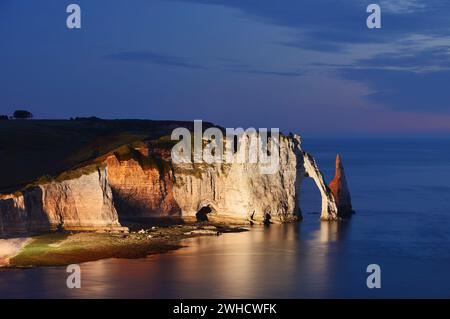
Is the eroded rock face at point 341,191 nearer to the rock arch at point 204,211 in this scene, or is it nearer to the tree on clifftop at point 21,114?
the rock arch at point 204,211

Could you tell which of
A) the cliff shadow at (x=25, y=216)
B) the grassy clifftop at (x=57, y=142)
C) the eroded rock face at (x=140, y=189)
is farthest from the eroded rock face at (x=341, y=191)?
the cliff shadow at (x=25, y=216)

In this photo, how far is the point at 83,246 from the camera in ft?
208

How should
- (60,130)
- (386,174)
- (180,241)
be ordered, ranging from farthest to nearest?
(386,174), (60,130), (180,241)

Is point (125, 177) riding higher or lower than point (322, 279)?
higher

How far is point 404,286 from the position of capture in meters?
55.8

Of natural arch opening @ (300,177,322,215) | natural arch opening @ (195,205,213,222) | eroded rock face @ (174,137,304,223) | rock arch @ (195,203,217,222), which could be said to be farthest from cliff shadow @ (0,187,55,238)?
natural arch opening @ (300,177,322,215)

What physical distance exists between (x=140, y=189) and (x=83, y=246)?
1605 centimetres

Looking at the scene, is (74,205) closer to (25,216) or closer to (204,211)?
(25,216)

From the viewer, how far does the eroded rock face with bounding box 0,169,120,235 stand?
69062 millimetres

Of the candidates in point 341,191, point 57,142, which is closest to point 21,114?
point 57,142
